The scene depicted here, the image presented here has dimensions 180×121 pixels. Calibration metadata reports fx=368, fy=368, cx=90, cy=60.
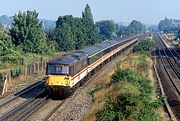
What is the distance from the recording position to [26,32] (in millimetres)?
57375

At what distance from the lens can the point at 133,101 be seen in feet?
65.3

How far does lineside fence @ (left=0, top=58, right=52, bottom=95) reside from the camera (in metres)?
32.4

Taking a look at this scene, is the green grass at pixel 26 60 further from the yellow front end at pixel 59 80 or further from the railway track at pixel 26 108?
the yellow front end at pixel 59 80

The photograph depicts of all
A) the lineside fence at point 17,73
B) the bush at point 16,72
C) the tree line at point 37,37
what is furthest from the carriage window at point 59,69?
the tree line at point 37,37

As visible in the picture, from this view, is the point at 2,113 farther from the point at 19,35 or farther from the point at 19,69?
the point at 19,35

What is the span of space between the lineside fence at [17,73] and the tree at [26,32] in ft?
38.1

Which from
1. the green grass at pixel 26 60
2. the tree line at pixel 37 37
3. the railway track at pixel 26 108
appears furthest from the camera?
the tree line at pixel 37 37

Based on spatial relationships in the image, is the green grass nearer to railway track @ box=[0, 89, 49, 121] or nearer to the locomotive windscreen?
railway track @ box=[0, 89, 49, 121]

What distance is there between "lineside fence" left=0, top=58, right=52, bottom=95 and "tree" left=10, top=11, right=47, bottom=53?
38.1 feet

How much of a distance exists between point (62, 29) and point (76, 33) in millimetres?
8375

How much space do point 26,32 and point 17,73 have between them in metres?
19.8

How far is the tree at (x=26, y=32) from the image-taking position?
57.1m

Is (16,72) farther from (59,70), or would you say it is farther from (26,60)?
(26,60)

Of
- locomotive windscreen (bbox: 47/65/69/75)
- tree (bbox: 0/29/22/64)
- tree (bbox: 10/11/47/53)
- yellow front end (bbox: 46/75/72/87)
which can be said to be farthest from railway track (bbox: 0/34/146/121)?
tree (bbox: 10/11/47/53)
